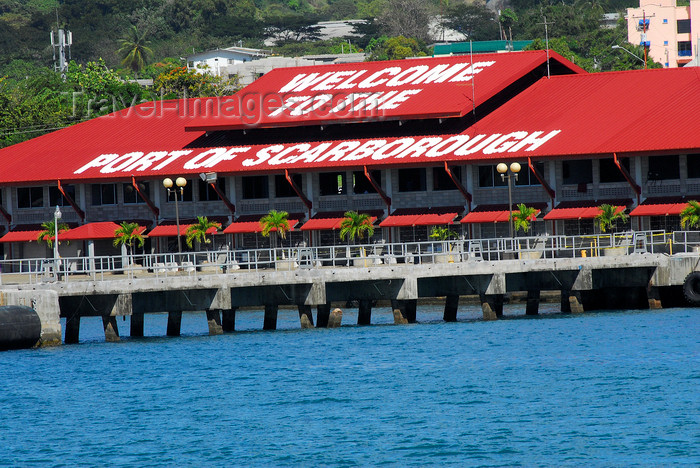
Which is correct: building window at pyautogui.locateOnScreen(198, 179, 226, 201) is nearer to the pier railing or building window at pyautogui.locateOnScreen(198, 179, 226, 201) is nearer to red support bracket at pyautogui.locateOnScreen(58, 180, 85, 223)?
the pier railing

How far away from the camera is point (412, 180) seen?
7906 centimetres

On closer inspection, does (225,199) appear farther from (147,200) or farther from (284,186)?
(147,200)

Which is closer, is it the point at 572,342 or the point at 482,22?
the point at 572,342

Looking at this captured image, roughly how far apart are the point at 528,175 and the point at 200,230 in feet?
60.1

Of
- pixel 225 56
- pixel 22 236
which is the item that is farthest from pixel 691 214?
pixel 225 56

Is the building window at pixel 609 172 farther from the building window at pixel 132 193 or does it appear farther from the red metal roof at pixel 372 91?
the building window at pixel 132 193

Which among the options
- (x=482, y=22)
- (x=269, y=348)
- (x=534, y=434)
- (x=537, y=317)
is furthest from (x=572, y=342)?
(x=482, y=22)

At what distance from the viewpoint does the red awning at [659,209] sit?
7094cm

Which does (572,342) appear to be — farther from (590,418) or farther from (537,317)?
(590,418)

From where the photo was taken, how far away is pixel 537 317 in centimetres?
6212

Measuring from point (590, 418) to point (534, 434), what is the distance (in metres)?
2.44

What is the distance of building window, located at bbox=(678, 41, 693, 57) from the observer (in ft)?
523

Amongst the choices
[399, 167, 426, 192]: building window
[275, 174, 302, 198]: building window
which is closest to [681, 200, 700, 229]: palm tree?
[399, 167, 426, 192]: building window

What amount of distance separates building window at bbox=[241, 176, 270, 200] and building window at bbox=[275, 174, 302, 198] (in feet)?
1.97
